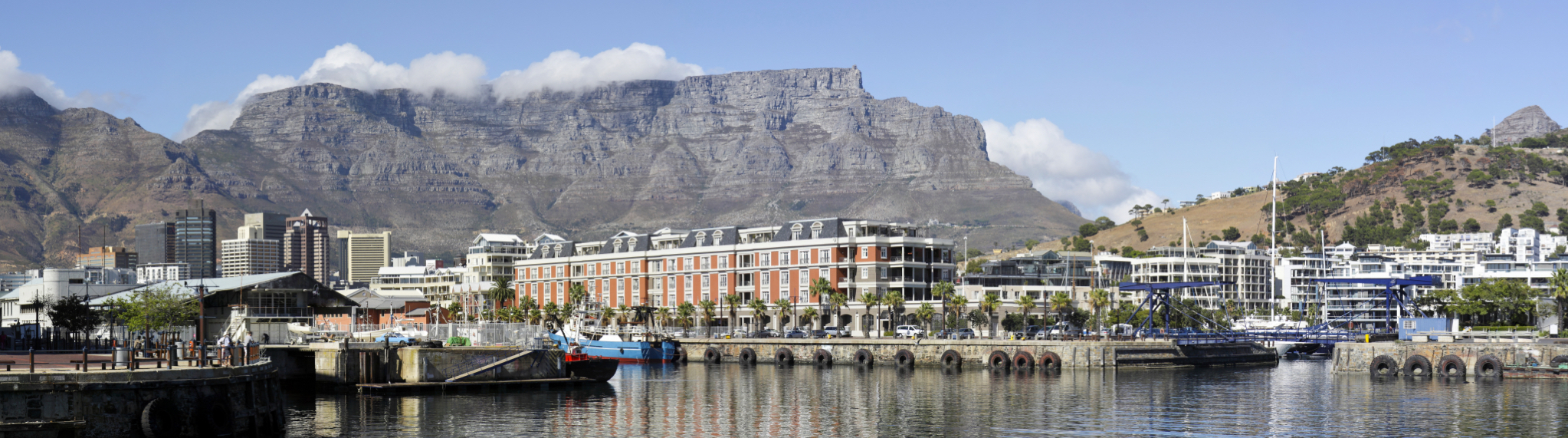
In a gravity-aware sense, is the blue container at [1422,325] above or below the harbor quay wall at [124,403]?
below

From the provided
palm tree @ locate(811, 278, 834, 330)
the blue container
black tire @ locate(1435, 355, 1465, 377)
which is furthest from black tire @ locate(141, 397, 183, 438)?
palm tree @ locate(811, 278, 834, 330)

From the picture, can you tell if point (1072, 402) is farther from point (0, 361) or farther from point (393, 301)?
point (393, 301)

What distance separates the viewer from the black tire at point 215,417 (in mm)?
50781

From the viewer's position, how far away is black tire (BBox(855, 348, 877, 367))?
422 ft

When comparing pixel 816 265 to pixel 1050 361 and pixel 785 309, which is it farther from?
pixel 1050 361

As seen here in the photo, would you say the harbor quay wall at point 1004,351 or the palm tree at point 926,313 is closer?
the harbor quay wall at point 1004,351

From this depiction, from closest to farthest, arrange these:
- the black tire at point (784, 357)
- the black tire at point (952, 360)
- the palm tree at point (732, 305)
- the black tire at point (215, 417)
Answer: the black tire at point (215, 417) < the black tire at point (952, 360) < the black tire at point (784, 357) < the palm tree at point (732, 305)

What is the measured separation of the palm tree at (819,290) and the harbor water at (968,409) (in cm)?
6497

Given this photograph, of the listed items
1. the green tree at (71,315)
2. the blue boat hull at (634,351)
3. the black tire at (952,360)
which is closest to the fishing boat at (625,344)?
the blue boat hull at (634,351)

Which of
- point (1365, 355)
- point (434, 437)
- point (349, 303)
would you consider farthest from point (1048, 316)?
point (434, 437)

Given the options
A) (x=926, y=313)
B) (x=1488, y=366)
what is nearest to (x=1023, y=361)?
(x=1488, y=366)

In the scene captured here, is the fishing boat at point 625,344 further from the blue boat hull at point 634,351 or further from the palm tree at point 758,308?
the palm tree at point 758,308

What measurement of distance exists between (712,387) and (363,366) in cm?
2391

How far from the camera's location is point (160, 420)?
49.2 m
